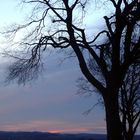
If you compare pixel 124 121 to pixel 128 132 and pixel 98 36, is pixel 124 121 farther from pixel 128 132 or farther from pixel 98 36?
pixel 98 36

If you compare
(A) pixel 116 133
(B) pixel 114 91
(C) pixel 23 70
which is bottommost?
(A) pixel 116 133

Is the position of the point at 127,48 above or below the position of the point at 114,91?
above

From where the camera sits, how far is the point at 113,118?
24000 millimetres

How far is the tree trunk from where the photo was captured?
78.4 ft

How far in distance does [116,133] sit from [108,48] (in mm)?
4572

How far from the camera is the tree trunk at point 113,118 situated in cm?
2391

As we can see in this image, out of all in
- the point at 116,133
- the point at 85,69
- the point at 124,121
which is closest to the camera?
the point at 116,133

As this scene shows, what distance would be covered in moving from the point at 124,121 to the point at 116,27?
16.4m

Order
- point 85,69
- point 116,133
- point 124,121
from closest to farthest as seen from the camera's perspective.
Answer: point 116,133 < point 85,69 < point 124,121

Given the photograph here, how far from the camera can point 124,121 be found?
3984 centimetres

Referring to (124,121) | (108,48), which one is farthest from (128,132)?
(108,48)

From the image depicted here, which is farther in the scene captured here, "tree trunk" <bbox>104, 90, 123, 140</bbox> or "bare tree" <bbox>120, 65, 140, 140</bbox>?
"bare tree" <bbox>120, 65, 140, 140</bbox>

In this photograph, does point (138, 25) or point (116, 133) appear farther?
point (138, 25)

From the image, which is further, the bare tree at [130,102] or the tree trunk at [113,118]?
the bare tree at [130,102]
